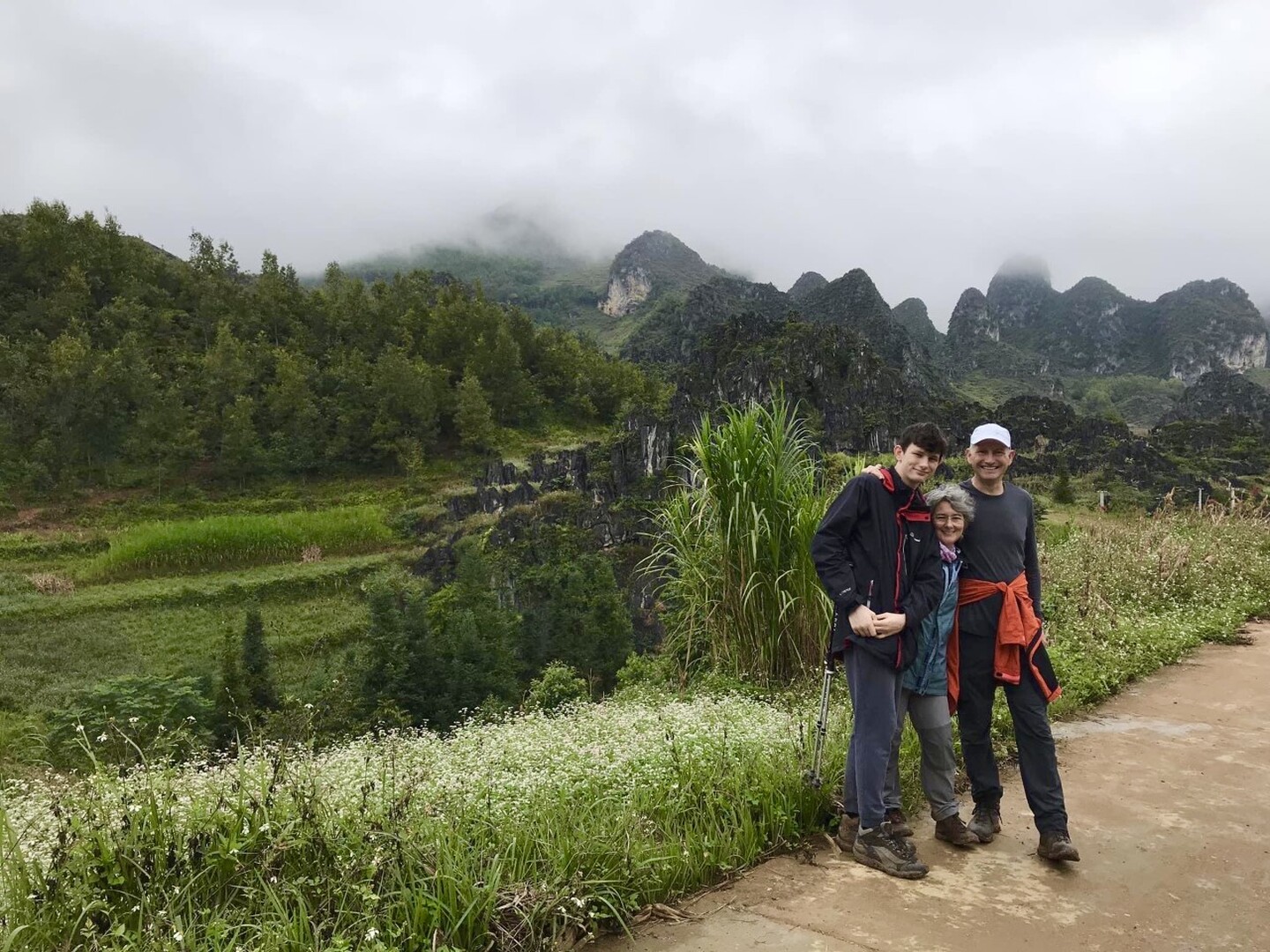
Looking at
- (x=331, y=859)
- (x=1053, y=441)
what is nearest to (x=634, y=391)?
(x=1053, y=441)

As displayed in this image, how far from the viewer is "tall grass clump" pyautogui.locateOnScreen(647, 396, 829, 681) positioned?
4395 millimetres

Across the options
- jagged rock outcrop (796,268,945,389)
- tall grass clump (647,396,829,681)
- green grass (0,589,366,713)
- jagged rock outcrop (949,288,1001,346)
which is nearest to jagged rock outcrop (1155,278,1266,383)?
jagged rock outcrop (949,288,1001,346)

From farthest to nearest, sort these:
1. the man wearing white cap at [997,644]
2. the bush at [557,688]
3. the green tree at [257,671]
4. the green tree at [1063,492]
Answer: the green tree at [1063,492], the green tree at [257,671], the bush at [557,688], the man wearing white cap at [997,644]

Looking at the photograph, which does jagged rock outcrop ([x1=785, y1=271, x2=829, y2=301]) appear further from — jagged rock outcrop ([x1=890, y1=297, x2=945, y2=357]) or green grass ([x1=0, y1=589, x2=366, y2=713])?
green grass ([x1=0, y1=589, x2=366, y2=713])

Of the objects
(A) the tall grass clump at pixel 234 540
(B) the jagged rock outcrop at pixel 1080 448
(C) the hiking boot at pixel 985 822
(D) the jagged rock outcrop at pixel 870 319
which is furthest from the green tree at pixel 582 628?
(D) the jagged rock outcrop at pixel 870 319

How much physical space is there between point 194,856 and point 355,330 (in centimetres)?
4920

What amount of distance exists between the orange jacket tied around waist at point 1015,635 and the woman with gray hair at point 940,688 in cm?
7

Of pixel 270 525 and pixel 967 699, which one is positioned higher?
pixel 967 699

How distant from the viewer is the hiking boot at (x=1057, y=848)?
224cm

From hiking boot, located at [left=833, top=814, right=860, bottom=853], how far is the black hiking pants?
435mm

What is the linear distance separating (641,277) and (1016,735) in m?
118

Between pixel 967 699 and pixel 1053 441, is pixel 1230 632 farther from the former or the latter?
pixel 1053 441

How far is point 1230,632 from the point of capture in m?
5.60

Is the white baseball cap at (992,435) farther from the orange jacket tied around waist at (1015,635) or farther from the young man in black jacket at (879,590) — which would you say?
the orange jacket tied around waist at (1015,635)
